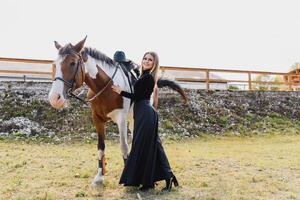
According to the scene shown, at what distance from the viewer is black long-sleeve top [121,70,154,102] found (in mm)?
4906

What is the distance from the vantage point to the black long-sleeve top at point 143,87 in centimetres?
491

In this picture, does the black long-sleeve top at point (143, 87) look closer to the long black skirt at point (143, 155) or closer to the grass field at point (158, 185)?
the long black skirt at point (143, 155)

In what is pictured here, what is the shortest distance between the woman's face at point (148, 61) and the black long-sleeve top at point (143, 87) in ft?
0.27

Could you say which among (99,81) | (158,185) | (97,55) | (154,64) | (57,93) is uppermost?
(97,55)

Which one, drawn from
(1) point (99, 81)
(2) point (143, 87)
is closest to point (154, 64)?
(2) point (143, 87)

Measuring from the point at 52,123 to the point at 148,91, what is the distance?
8582 mm

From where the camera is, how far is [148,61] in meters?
4.93

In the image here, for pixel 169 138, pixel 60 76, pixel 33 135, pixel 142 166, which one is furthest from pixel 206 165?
pixel 33 135

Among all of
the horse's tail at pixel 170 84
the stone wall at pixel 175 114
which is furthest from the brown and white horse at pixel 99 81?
the stone wall at pixel 175 114

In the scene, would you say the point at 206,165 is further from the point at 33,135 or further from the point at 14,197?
the point at 33,135

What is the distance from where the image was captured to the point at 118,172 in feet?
20.7

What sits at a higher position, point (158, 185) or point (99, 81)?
point (99, 81)

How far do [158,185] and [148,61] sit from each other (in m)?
1.99

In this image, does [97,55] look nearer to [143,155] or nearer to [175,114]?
[143,155]
